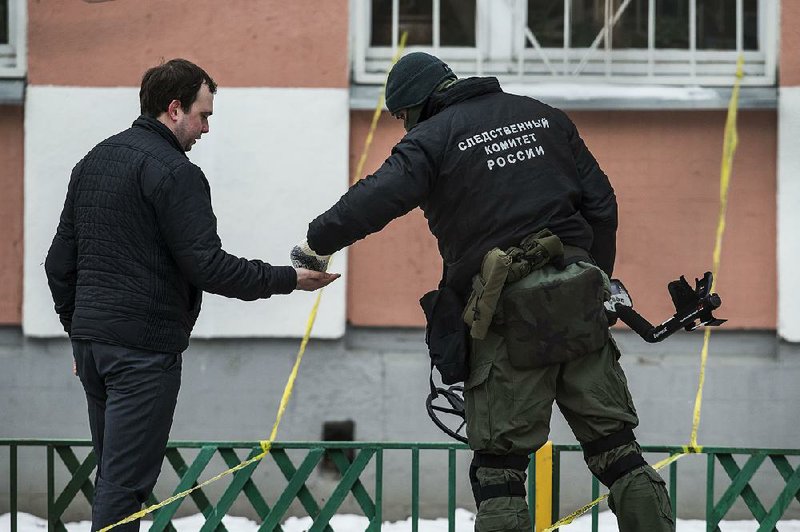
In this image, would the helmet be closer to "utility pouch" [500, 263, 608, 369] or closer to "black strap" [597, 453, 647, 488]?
"utility pouch" [500, 263, 608, 369]

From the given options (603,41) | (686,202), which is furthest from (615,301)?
(603,41)

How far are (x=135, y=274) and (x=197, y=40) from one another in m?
2.89

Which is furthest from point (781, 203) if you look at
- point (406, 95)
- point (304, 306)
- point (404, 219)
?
point (406, 95)

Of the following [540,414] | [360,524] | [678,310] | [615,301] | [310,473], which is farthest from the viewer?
[360,524]

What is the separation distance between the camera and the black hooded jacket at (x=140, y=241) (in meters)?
3.72

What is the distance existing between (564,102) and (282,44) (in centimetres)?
153

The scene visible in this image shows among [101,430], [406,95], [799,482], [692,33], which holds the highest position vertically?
[692,33]

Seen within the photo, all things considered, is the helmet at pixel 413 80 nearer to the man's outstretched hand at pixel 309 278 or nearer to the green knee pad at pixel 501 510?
the man's outstretched hand at pixel 309 278

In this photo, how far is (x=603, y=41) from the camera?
650cm

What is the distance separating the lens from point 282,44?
6340 mm

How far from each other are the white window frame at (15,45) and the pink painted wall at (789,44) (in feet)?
13.1

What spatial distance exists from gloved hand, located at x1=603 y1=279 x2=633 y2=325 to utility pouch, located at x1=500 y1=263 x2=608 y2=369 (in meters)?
0.23

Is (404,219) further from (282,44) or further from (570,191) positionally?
(570,191)

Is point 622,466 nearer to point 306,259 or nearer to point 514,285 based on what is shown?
point 514,285
